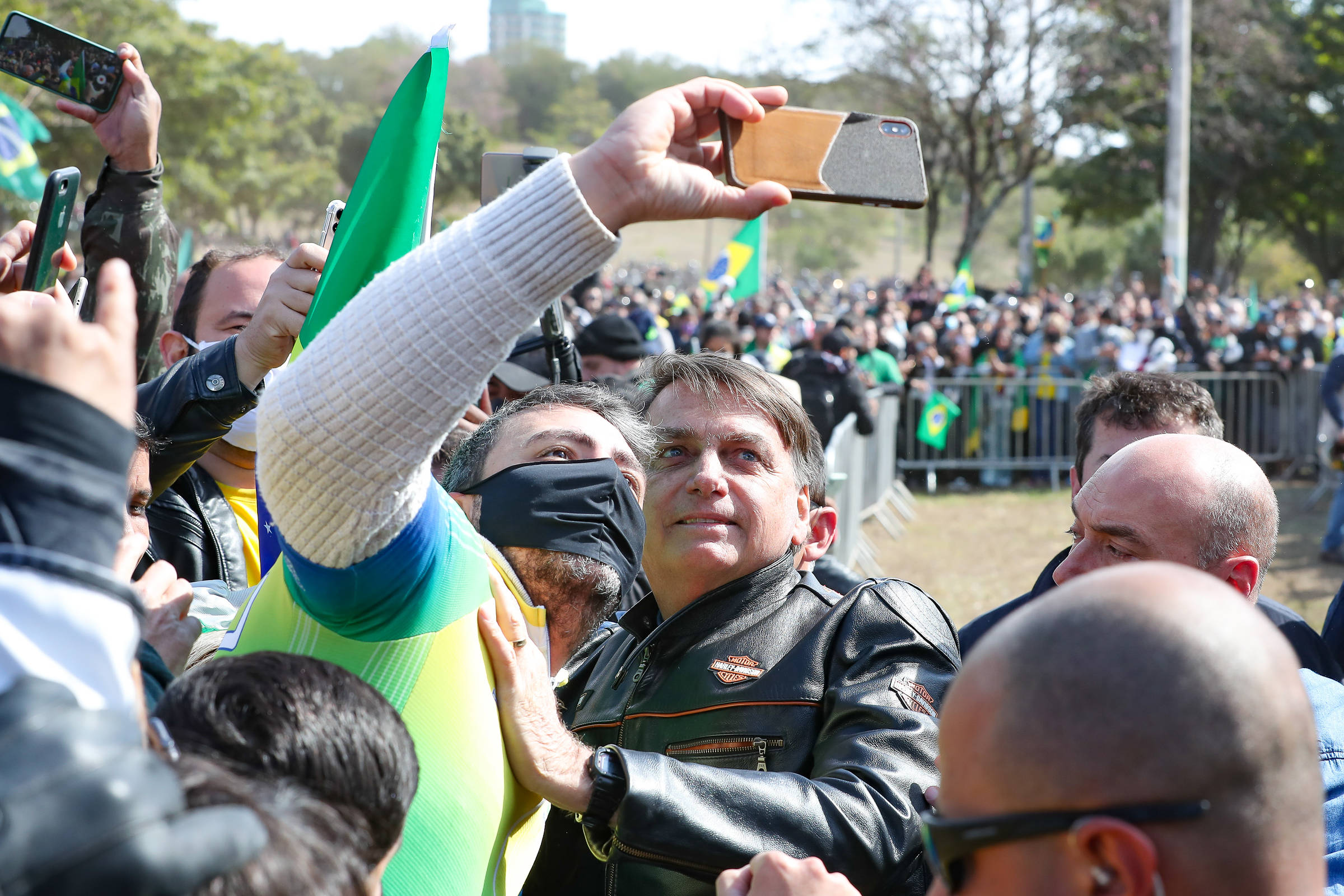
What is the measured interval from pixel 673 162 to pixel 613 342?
4.72 meters

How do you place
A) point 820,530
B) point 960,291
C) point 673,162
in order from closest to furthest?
point 673,162 → point 820,530 → point 960,291

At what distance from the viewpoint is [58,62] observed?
10.6ft

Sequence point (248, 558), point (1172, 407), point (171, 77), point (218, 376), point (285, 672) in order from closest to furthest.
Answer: point (285, 672)
point (218, 376)
point (248, 558)
point (1172, 407)
point (171, 77)

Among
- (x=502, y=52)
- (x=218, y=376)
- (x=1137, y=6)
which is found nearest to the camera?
(x=218, y=376)

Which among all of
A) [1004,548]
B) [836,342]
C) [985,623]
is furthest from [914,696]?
[1004,548]

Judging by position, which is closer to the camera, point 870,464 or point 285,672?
point 285,672

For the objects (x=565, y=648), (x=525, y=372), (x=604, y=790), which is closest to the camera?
(x=604, y=790)

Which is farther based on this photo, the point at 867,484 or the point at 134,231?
the point at 867,484

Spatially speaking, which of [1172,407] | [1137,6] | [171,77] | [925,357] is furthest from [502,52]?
[1172,407]

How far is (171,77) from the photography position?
3203 cm

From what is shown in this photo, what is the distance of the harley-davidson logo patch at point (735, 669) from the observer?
232 centimetres

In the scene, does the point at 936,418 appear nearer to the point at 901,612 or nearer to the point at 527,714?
the point at 901,612

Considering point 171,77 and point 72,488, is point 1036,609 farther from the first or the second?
point 171,77

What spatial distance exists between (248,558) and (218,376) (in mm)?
761
